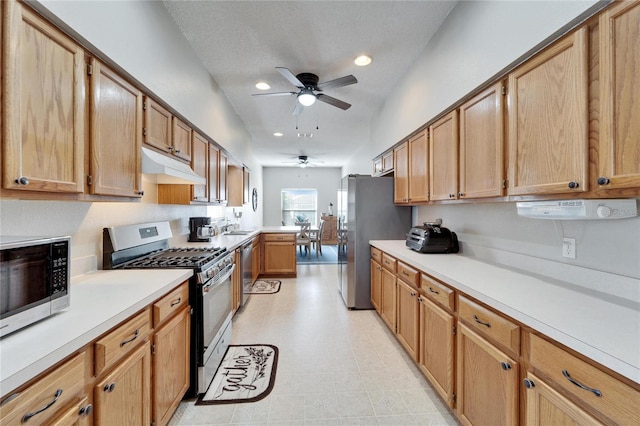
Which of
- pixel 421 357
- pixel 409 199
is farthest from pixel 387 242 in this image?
pixel 421 357

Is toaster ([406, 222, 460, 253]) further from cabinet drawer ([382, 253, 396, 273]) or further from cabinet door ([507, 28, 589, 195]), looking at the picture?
cabinet door ([507, 28, 589, 195])

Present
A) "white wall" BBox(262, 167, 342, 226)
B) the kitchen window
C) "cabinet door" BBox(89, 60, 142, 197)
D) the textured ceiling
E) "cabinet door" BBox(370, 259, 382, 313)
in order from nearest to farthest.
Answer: "cabinet door" BBox(89, 60, 142, 197) → the textured ceiling → "cabinet door" BBox(370, 259, 382, 313) → "white wall" BBox(262, 167, 342, 226) → the kitchen window

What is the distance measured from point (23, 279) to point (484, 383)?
6.55ft

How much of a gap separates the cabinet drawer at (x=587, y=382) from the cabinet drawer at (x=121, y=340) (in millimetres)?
1658

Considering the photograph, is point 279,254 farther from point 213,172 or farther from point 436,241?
point 436,241

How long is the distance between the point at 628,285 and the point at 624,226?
267 mm

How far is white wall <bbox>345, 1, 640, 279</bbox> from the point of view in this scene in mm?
1291

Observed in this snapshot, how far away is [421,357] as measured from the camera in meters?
2.07

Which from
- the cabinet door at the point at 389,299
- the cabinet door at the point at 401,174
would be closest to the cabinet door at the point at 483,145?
the cabinet door at the point at 401,174

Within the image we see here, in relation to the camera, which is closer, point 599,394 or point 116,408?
point 599,394

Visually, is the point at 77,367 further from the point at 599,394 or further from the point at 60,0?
the point at 599,394

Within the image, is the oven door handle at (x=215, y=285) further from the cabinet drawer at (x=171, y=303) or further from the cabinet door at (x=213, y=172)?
the cabinet door at (x=213, y=172)

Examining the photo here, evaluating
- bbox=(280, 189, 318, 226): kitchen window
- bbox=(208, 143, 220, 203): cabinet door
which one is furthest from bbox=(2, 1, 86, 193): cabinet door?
bbox=(280, 189, 318, 226): kitchen window

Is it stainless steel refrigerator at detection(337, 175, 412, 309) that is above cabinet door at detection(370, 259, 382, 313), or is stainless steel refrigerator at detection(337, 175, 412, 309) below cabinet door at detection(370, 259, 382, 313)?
above
